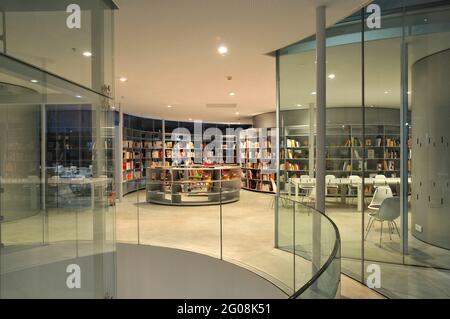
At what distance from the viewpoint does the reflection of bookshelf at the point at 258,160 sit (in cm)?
1222

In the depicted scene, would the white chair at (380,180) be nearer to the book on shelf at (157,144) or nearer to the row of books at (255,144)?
the row of books at (255,144)

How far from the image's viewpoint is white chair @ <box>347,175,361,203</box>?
4.31m

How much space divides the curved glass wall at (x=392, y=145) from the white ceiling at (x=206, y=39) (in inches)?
26.5

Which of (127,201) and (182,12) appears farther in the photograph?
(127,201)

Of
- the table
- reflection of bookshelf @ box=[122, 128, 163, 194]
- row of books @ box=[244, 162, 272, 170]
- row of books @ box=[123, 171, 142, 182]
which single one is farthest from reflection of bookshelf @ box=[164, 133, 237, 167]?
the table

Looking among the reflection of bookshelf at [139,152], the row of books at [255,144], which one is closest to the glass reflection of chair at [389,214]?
the row of books at [255,144]

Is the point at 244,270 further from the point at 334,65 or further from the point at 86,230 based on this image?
the point at 334,65

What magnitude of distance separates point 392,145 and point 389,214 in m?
0.89

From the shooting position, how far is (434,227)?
372cm

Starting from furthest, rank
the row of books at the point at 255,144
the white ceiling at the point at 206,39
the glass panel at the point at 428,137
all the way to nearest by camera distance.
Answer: the row of books at the point at 255,144, the glass panel at the point at 428,137, the white ceiling at the point at 206,39

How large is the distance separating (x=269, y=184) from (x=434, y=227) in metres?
8.29

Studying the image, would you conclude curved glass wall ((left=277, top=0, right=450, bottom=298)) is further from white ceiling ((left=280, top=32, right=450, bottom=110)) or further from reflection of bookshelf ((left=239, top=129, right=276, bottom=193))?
reflection of bookshelf ((left=239, top=129, right=276, bottom=193))
